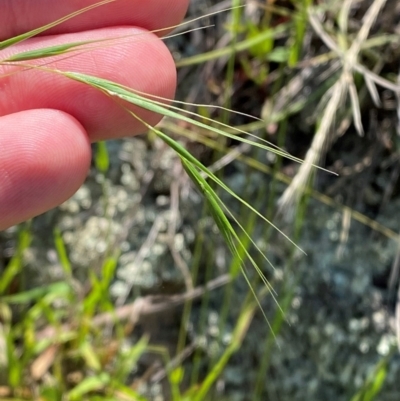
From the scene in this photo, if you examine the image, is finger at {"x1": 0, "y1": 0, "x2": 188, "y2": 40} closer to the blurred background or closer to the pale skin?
the pale skin

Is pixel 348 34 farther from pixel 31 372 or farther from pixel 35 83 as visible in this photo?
pixel 31 372

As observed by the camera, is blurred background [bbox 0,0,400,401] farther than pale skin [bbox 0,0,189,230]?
Yes

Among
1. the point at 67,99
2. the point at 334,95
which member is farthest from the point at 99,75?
the point at 334,95

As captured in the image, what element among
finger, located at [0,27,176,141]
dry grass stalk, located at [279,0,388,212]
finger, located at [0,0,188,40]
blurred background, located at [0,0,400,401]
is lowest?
blurred background, located at [0,0,400,401]

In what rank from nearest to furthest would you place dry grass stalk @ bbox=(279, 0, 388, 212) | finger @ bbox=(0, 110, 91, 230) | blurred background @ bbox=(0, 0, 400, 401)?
finger @ bbox=(0, 110, 91, 230) < dry grass stalk @ bbox=(279, 0, 388, 212) < blurred background @ bbox=(0, 0, 400, 401)

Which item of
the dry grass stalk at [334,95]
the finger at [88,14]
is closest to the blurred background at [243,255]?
the dry grass stalk at [334,95]

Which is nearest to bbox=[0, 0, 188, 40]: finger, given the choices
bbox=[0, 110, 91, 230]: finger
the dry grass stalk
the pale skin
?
the pale skin

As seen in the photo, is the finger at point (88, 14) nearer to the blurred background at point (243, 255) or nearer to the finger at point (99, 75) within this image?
the finger at point (99, 75)

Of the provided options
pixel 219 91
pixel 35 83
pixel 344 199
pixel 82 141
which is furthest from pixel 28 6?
pixel 344 199
